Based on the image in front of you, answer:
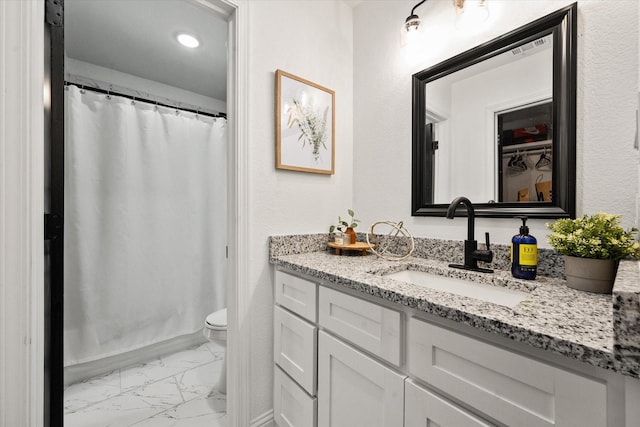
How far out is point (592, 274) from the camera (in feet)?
2.57

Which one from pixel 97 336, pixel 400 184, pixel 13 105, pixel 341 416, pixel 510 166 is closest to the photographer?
pixel 13 105

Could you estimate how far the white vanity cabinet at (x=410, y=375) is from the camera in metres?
0.51

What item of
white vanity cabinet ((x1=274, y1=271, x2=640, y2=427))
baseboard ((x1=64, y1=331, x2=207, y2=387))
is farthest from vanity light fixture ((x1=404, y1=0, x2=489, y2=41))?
baseboard ((x1=64, y1=331, x2=207, y2=387))

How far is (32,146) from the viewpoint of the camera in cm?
89

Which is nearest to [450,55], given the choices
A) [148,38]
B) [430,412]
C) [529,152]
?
[529,152]

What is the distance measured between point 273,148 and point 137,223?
4.57 feet

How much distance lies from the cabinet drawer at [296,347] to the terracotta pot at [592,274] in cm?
85

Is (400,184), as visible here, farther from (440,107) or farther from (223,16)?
(223,16)

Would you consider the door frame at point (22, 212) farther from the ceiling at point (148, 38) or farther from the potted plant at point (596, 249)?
the potted plant at point (596, 249)

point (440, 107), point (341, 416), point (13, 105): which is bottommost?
point (341, 416)

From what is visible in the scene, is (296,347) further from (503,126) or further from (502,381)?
(503,126)

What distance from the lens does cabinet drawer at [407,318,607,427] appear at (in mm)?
498

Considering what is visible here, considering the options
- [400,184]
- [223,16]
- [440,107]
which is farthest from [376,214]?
[223,16]

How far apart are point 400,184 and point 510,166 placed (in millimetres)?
513
